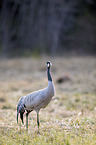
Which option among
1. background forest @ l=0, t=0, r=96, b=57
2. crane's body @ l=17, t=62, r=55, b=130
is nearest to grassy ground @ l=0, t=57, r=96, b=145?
crane's body @ l=17, t=62, r=55, b=130

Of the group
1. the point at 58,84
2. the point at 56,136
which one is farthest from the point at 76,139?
the point at 58,84

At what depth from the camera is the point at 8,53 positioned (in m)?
21.4

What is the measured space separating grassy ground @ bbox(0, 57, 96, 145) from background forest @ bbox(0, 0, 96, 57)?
438 centimetres

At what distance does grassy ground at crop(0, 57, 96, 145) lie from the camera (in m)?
4.34

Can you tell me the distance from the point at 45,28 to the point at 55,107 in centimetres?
1567

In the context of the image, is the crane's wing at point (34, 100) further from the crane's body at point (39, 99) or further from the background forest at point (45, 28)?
Answer: the background forest at point (45, 28)

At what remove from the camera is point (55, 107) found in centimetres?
775

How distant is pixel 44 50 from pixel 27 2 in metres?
4.63

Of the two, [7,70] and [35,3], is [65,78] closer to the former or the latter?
[7,70]

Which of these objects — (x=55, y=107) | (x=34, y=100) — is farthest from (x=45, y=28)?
(x=34, y=100)

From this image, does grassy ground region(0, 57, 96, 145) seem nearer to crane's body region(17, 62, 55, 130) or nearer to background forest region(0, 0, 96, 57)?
crane's body region(17, 62, 55, 130)

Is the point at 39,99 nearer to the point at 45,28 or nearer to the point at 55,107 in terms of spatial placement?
the point at 55,107

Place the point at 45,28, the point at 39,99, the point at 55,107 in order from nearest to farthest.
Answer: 1. the point at 39,99
2. the point at 55,107
3. the point at 45,28

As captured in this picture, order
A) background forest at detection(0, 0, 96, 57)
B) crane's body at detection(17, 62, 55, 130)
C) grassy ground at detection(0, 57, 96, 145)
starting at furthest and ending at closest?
background forest at detection(0, 0, 96, 57) → crane's body at detection(17, 62, 55, 130) → grassy ground at detection(0, 57, 96, 145)
